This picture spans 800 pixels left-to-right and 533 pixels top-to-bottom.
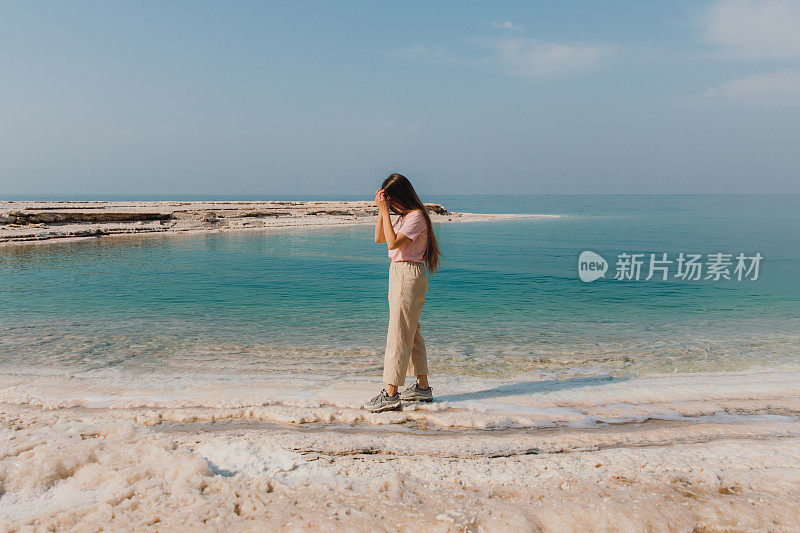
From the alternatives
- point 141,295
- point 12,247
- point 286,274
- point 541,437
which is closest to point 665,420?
point 541,437

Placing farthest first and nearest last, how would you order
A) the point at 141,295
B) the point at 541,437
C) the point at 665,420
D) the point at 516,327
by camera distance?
the point at 141,295 → the point at 516,327 → the point at 665,420 → the point at 541,437

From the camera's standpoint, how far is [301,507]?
11.1ft

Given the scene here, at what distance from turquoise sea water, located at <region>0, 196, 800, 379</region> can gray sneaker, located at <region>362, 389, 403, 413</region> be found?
74.5 inches

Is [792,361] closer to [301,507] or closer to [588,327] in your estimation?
[588,327]

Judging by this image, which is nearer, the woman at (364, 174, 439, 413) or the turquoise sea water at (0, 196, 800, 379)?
the woman at (364, 174, 439, 413)

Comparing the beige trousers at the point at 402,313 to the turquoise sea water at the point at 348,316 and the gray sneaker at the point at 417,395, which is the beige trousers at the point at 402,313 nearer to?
the gray sneaker at the point at 417,395

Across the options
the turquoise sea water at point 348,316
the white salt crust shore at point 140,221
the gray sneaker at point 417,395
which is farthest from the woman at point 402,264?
the white salt crust shore at point 140,221

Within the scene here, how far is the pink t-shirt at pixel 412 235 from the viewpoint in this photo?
17.1 feet

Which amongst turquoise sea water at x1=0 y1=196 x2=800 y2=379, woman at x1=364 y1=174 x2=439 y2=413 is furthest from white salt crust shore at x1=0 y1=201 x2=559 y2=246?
woman at x1=364 y1=174 x2=439 y2=413

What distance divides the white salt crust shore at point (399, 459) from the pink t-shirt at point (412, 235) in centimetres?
166

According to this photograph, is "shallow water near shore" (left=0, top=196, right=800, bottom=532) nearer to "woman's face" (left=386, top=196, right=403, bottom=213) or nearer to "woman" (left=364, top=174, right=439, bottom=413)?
"woman" (left=364, top=174, right=439, bottom=413)

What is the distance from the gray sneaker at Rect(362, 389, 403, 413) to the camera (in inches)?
215

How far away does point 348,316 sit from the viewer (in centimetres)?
1152

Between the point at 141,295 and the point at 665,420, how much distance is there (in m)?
12.7
